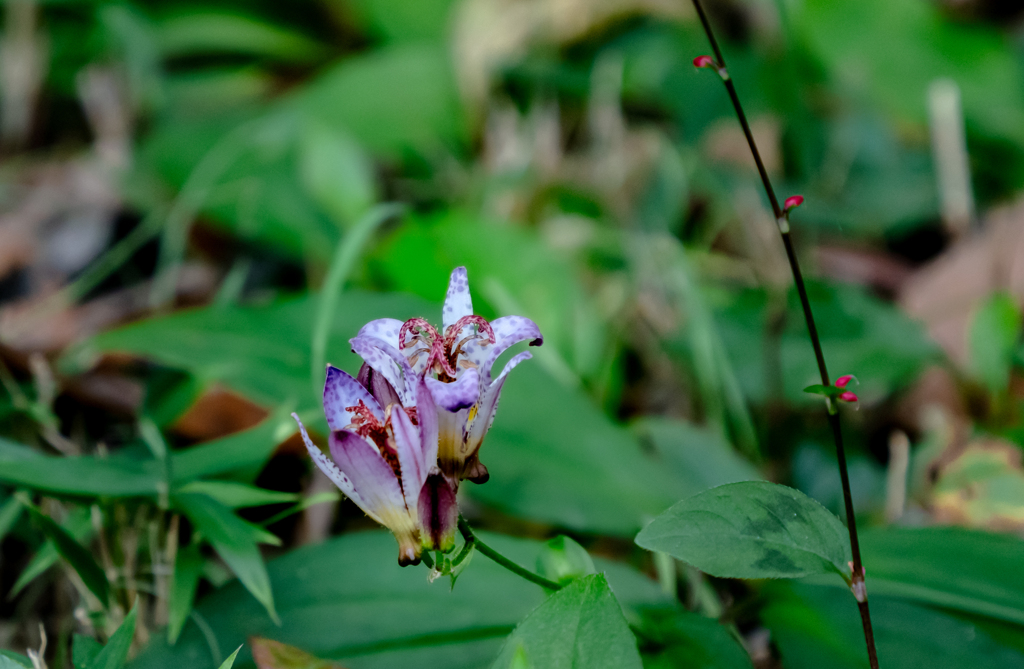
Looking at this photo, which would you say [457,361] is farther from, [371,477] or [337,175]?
[337,175]

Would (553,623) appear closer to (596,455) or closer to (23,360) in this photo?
(596,455)

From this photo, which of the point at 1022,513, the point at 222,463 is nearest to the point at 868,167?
the point at 1022,513

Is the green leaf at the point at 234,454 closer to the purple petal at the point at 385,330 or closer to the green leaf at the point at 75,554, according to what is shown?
the green leaf at the point at 75,554

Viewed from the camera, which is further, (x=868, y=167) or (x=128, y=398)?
(x=868, y=167)

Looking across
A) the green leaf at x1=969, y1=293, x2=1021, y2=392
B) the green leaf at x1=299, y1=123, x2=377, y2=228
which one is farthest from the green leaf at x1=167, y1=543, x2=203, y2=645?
the green leaf at x1=969, y1=293, x2=1021, y2=392

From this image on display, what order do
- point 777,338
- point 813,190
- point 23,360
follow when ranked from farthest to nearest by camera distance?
1. point 813,190
2. point 777,338
3. point 23,360

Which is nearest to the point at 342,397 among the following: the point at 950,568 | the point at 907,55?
the point at 950,568

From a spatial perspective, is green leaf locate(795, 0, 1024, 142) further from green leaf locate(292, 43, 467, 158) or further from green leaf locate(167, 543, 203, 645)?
green leaf locate(167, 543, 203, 645)

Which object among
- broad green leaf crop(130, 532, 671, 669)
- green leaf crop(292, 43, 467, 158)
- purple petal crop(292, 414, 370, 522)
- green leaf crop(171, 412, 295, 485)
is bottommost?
broad green leaf crop(130, 532, 671, 669)
